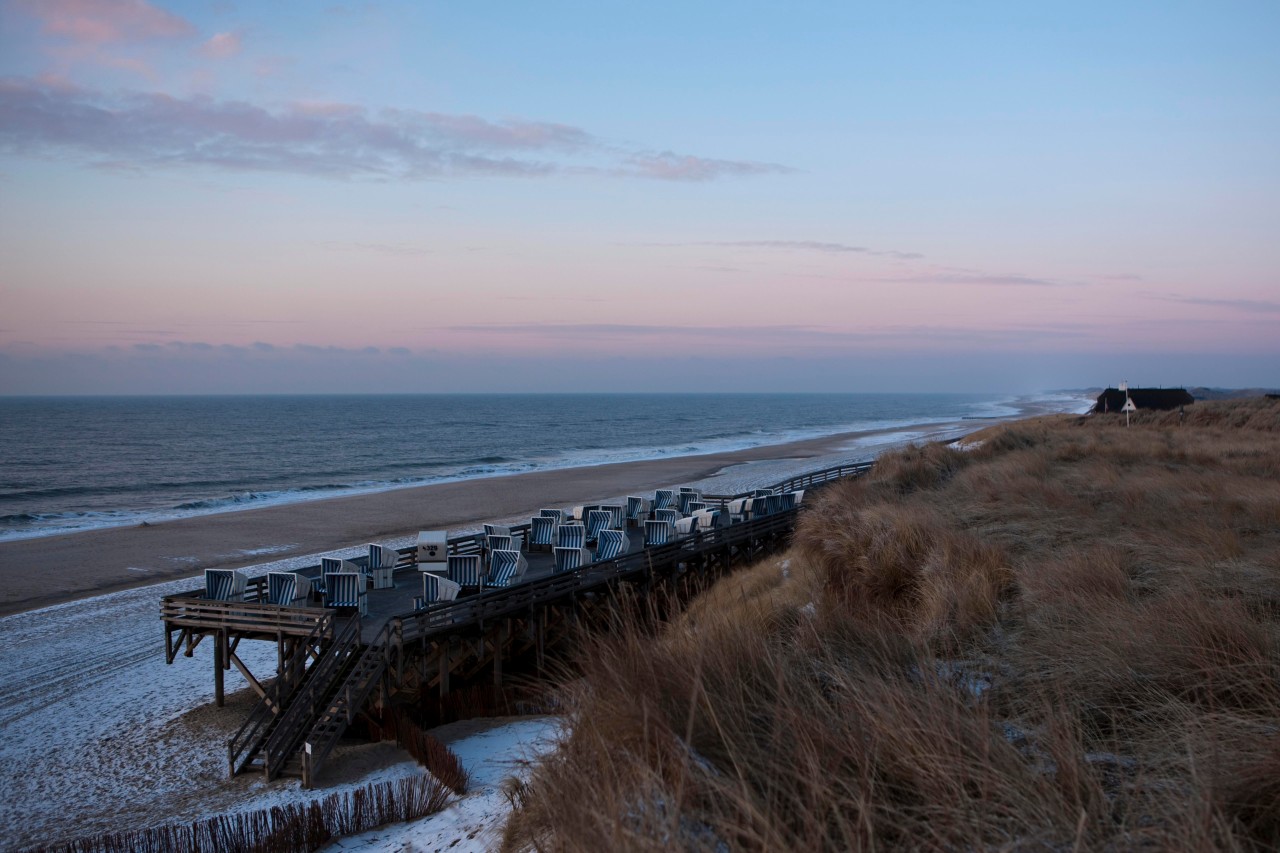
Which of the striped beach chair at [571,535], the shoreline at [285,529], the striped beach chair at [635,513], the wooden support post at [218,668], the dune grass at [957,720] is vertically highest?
the dune grass at [957,720]

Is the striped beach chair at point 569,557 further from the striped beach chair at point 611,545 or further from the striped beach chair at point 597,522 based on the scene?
the striped beach chair at point 597,522

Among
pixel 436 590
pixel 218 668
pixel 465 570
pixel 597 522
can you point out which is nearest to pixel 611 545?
pixel 465 570

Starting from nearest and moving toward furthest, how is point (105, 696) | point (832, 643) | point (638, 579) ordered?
1. point (832, 643)
2. point (105, 696)
3. point (638, 579)

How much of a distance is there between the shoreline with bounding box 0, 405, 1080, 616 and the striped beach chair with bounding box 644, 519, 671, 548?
11.5m

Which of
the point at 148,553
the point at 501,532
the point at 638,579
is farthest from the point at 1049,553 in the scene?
the point at 148,553

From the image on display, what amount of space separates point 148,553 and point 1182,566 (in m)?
28.3

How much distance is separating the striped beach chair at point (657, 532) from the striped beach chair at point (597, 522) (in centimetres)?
141

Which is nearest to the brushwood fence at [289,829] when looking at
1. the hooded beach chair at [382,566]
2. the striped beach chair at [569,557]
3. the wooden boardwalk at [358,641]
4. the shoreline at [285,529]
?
the wooden boardwalk at [358,641]

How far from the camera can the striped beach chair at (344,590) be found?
13406 mm

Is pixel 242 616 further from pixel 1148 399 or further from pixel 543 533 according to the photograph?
pixel 1148 399

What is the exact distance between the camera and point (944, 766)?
3135 mm

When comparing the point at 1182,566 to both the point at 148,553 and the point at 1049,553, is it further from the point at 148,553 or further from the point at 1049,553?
the point at 148,553

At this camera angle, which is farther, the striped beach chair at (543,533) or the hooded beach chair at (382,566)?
the striped beach chair at (543,533)

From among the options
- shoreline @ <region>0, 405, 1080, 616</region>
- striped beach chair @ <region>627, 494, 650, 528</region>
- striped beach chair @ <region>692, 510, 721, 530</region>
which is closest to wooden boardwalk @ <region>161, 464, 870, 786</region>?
striped beach chair @ <region>692, 510, 721, 530</region>
